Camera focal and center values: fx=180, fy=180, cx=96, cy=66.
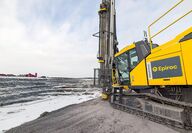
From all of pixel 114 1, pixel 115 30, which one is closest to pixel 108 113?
pixel 115 30

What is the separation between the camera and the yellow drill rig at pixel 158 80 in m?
4.75

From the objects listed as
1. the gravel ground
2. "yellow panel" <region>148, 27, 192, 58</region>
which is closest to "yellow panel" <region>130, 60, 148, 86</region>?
"yellow panel" <region>148, 27, 192, 58</region>

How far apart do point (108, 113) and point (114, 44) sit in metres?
4.16

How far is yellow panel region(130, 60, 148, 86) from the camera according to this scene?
591 cm

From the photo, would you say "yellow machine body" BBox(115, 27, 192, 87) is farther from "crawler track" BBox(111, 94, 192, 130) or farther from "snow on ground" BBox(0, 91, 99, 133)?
"snow on ground" BBox(0, 91, 99, 133)

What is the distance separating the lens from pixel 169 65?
16.4 ft

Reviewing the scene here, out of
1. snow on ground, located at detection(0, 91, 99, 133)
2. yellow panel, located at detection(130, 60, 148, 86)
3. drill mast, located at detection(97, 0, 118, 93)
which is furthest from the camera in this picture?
drill mast, located at detection(97, 0, 118, 93)

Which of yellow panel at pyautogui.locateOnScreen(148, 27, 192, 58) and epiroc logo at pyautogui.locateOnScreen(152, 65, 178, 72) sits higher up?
yellow panel at pyautogui.locateOnScreen(148, 27, 192, 58)

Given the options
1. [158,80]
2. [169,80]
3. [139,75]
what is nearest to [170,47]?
[169,80]

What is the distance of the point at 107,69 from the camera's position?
389 inches

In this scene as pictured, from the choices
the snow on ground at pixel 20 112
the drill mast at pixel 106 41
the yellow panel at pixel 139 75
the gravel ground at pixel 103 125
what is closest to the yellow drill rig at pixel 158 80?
the yellow panel at pixel 139 75

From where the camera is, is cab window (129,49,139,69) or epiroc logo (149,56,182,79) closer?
epiroc logo (149,56,182,79)

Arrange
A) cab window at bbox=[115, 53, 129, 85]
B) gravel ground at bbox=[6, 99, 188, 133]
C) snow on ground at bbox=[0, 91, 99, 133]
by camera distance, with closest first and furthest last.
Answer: gravel ground at bbox=[6, 99, 188, 133], cab window at bbox=[115, 53, 129, 85], snow on ground at bbox=[0, 91, 99, 133]

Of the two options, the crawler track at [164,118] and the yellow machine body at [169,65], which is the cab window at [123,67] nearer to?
the crawler track at [164,118]
